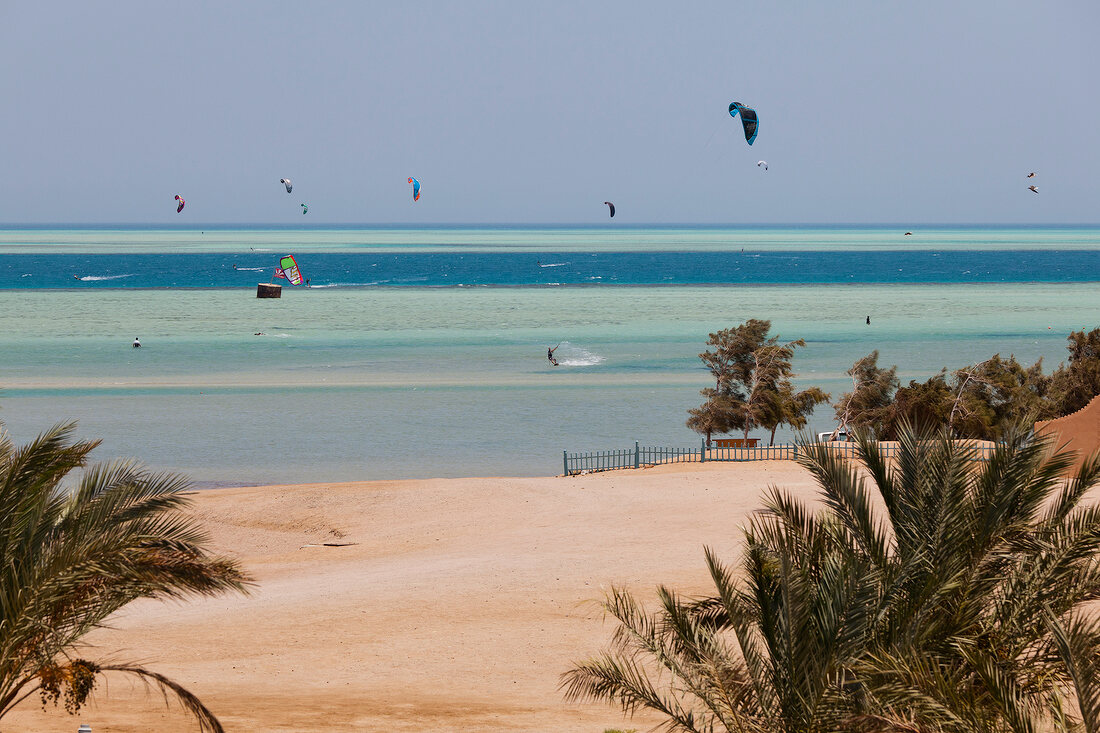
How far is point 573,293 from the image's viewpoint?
108500 mm

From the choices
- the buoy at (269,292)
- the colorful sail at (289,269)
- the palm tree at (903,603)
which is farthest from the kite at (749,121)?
the buoy at (269,292)

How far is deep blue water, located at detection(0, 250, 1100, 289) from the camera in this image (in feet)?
419

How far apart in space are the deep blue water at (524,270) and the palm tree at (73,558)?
114m

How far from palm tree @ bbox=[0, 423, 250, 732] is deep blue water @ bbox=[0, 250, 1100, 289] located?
113720mm

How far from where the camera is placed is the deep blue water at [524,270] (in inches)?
Answer: 5022

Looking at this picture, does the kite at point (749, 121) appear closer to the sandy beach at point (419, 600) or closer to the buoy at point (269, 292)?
the sandy beach at point (419, 600)

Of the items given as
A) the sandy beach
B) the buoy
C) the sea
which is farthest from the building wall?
the buoy

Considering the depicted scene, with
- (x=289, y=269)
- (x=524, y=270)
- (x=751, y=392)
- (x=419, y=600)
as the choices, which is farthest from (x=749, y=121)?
(x=524, y=270)

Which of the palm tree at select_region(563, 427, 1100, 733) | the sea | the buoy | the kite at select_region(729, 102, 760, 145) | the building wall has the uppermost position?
the kite at select_region(729, 102, 760, 145)

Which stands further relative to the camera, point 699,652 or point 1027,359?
point 1027,359

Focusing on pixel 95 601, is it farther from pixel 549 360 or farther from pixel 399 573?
pixel 549 360

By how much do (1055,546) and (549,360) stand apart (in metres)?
47.3

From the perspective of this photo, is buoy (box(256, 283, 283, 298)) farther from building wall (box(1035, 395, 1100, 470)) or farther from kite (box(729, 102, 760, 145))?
building wall (box(1035, 395, 1100, 470))

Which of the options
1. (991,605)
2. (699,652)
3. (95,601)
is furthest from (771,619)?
(95,601)
